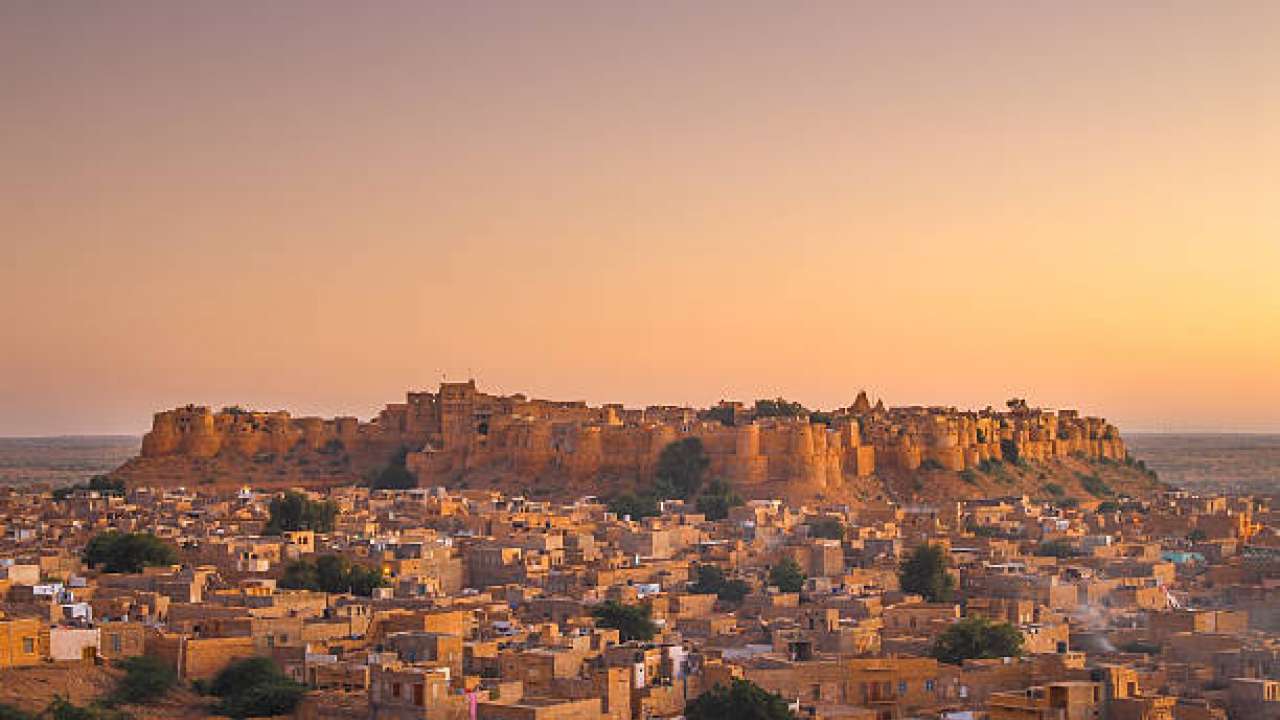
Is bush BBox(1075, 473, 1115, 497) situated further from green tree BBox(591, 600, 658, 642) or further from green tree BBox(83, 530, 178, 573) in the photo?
green tree BBox(591, 600, 658, 642)

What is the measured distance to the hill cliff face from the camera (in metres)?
64.7

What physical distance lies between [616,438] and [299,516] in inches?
949

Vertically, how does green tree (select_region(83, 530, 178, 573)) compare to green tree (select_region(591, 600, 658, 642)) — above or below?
above

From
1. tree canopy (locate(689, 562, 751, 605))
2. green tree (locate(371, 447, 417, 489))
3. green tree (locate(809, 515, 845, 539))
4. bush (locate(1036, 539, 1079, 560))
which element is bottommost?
tree canopy (locate(689, 562, 751, 605))

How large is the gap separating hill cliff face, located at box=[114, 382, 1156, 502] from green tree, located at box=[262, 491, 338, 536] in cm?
1959

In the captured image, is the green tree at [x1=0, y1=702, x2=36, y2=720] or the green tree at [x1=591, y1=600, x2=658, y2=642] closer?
the green tree at [x1=0, y1=702, x2=36, y2=720]

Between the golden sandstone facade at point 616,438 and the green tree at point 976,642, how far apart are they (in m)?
33.2

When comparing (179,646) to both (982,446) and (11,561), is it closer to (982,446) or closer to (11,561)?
(11,561)

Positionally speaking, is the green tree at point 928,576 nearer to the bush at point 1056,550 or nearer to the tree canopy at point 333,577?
the bush at point 1056,550

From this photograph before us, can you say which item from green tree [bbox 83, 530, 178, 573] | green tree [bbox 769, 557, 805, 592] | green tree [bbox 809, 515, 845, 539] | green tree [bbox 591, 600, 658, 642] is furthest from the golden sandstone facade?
green tree [bbox 591, 600, 658, 642]

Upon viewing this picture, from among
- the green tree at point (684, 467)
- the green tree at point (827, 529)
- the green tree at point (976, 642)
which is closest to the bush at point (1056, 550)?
the green tree at point (827, 529)

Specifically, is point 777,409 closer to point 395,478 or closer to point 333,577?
point 395,478

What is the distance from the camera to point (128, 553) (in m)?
35.8

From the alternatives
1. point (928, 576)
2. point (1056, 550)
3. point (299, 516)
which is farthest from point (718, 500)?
point (928, 576)
